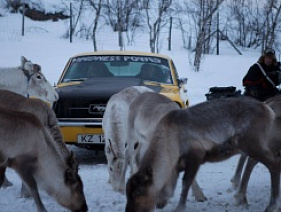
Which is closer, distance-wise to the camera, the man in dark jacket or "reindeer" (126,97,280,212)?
"reindeer" (126,97,280,212)

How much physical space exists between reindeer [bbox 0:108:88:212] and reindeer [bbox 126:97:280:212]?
758mm

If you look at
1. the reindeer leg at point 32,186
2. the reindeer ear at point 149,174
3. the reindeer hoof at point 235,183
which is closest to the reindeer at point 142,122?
the reindeer hoof at point 235,183

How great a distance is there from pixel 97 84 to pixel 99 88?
327mm

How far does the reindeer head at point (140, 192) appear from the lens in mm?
3891

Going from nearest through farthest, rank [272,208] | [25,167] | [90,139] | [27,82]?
[25,167]
[272,208]
[27,82]
[90,139]

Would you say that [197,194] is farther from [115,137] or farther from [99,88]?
[99,88]

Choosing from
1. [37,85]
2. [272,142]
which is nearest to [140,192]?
[272,142]

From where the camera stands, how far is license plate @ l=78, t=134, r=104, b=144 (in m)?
7.71

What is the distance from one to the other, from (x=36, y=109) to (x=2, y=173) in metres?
1.14

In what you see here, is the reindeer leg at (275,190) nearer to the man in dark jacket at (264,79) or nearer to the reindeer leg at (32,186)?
the reindeer leg at (32,186)

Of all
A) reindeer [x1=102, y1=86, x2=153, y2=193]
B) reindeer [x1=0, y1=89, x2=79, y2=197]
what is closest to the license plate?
reindeer [x1=102, y1=86, x2=153, y2=193]

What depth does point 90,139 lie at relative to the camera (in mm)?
7734

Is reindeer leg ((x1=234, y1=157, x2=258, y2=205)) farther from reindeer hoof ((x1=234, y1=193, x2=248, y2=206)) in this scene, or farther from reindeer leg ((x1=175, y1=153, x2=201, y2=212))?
reindeer leg ((x1=175, y1=153, x2=201, y2=212))

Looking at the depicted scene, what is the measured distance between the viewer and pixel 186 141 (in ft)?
14.5
